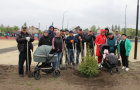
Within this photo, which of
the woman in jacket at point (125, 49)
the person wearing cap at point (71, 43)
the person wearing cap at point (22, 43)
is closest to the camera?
the person wearing cap at point (22, 43)

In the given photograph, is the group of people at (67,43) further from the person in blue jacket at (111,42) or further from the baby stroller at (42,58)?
the baby stroller at (42,58)

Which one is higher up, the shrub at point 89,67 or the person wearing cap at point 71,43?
the person wearing cap at point 71,43

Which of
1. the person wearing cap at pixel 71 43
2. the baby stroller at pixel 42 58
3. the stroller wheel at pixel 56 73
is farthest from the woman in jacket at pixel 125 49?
the baby stroller at pixel 42 58

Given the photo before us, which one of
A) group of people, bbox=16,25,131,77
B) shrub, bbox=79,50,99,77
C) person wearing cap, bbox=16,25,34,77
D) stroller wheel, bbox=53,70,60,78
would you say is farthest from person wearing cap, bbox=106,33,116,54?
person wearing cap, bbox=16,25,34,77

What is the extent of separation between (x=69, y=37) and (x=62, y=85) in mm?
2667

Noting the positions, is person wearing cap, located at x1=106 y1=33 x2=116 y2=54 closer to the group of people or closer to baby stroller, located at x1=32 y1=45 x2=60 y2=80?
the group of people

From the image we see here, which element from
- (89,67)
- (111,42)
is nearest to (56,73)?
(89,67)

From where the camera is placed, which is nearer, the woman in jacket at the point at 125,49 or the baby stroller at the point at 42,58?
the baby stroller at the point at 42,58

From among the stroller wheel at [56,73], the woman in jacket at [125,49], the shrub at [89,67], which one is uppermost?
the woman in jacket at [125,49]

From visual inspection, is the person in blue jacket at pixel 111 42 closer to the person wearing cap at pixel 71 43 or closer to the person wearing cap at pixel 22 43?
the person wearing cap at pixel 71 43

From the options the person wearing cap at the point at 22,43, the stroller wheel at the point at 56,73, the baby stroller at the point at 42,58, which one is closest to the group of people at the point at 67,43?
the person wearing cap at the point at 22,43

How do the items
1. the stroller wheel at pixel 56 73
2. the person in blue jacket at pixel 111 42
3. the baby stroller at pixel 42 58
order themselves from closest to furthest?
the baby stroller at pixel 42 58, the stroller wheel at pixel 56 73, the person in blue jacket at pixel 111 42

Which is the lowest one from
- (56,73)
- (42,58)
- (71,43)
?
(56,73)

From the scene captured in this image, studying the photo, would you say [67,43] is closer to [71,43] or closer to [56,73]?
[71,43]
